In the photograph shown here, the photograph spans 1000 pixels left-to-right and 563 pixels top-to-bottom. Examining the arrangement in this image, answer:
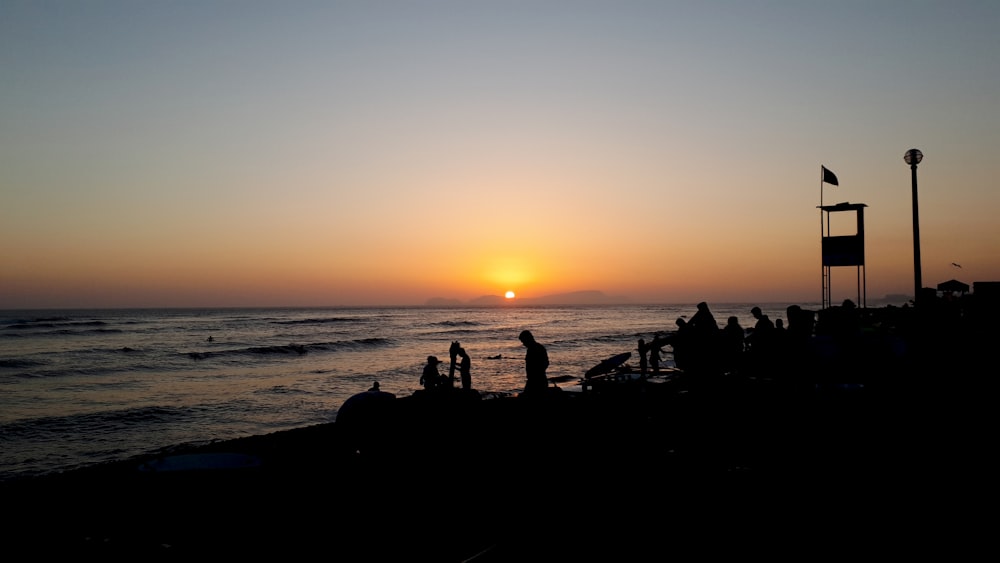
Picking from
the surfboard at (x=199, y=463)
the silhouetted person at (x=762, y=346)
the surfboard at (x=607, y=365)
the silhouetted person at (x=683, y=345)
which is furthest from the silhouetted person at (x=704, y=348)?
the surfboard at (x=199, y=463)

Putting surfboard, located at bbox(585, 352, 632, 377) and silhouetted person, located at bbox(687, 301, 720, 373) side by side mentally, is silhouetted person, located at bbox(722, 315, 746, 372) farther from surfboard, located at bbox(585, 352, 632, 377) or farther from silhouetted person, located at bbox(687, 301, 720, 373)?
surfboard, located at bbox(585, 352, 632, 377)

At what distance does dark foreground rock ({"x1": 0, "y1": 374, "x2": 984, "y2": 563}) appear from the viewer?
6.18 m

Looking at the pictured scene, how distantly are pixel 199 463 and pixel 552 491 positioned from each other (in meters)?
4.84

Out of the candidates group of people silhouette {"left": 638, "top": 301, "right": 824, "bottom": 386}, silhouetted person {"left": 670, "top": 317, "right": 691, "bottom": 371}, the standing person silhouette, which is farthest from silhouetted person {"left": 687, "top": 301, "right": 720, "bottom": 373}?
the standing person silhouette

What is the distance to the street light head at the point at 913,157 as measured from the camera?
19.0 metres

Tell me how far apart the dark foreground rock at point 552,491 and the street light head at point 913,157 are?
10742mm

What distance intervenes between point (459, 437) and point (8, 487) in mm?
8478

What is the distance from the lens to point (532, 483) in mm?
8906

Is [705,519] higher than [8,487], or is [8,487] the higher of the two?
[705,519]

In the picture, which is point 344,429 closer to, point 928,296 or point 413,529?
point 413,529

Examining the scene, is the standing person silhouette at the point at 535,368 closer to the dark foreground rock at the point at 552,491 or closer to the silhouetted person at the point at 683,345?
the dark foreground rock at the point at 552,491

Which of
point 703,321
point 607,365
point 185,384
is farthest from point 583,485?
point 185,384

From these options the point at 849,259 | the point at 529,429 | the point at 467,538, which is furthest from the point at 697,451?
the point at 849,259

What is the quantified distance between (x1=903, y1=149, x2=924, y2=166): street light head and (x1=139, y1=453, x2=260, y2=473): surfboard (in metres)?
20.3
